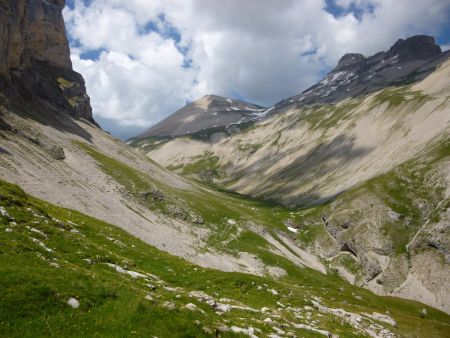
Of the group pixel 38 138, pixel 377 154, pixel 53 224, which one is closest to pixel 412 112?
pixel 377 154

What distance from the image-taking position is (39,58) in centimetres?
17275

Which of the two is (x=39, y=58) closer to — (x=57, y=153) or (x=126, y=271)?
Result: (x=57, y=153)

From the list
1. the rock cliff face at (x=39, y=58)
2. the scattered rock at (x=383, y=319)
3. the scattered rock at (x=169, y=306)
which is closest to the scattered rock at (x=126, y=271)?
the scattered rock at (x=169, y=306)

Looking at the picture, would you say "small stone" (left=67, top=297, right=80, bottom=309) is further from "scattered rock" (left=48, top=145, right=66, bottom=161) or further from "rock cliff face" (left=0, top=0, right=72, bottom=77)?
"rock cliff face" (left=0, top=0, right=72, bottom=77)

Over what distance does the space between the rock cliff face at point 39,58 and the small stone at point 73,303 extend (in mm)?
106485

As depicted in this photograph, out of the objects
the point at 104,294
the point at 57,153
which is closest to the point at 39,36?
the point at 57,153

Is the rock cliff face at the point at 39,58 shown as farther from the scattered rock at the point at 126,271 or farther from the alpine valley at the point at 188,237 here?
the scattered rock at the point at 126,271

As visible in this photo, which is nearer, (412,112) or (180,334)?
(180,334)

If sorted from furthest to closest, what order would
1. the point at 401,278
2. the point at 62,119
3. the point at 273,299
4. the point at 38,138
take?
the point at 62,119, the point at 401,278, the point at 38,138, the point at 273,299

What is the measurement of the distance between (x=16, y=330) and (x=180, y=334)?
697 cm

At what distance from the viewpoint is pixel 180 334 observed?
18203 mm

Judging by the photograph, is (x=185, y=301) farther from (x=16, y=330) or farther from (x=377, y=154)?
(x=377, y=154)

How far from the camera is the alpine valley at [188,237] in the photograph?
19.5m

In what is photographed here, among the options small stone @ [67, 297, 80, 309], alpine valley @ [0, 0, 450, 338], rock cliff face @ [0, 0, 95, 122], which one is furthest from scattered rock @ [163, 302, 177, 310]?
rock cliff face @ [0, 0, 95, 122]
